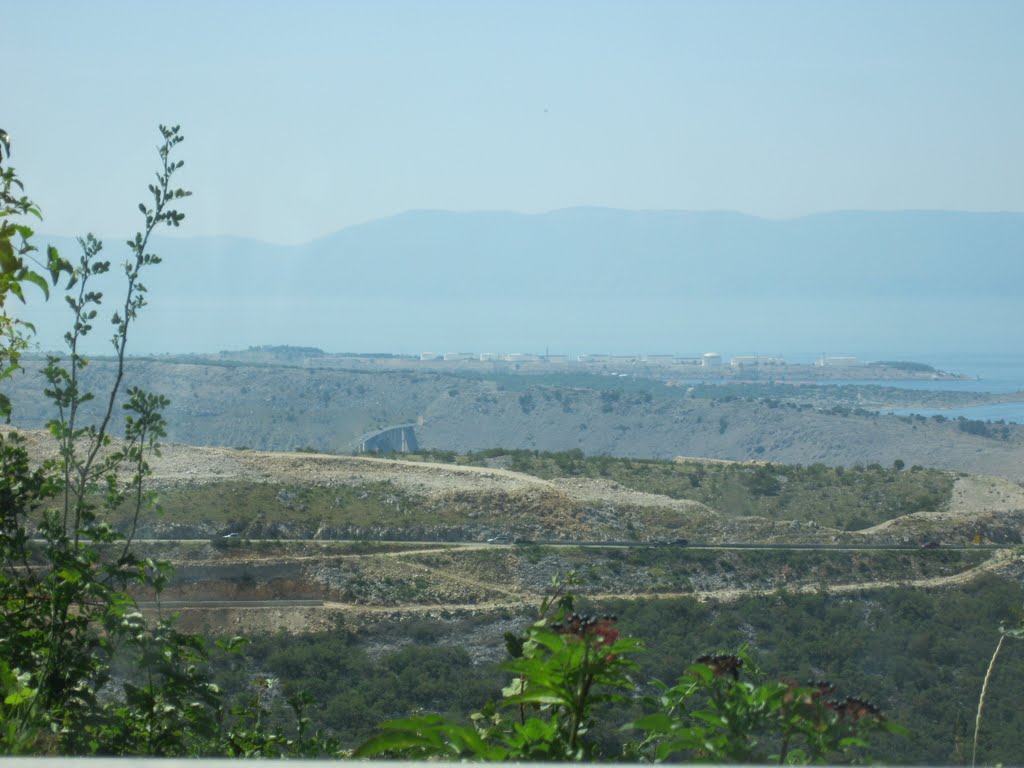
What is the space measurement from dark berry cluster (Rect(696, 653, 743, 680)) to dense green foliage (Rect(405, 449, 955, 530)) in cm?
1715

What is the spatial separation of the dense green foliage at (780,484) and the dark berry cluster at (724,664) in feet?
56.3

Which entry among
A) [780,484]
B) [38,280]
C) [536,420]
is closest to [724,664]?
[38,280]

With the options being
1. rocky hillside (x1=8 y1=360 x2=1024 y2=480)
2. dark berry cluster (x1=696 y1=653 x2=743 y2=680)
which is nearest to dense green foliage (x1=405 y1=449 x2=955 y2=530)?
rocky hillside (x1=8 y1=360 x2=1024 y2=480)

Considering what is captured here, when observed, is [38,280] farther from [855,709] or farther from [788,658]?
[788,658]

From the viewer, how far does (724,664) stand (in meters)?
2.41

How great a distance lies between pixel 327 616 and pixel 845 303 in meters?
49.5

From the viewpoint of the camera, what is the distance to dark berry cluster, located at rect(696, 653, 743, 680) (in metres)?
2.41

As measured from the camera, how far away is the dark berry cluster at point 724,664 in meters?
2.41

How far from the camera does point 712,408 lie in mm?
34031

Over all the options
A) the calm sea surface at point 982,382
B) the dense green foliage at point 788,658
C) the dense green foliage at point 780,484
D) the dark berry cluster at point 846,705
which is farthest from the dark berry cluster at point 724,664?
the calm sea surface at point 982,382

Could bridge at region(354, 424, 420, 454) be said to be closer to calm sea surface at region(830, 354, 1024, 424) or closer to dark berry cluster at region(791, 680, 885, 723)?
calm sea surface at region(830, 354, 1024, 424)

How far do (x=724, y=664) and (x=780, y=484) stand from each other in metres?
20.4

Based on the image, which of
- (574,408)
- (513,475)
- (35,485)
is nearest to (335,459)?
(513,475)

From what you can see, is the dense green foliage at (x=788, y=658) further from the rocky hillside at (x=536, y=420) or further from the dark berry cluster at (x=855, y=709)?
the rocky hillside at (x=536, y=420)
